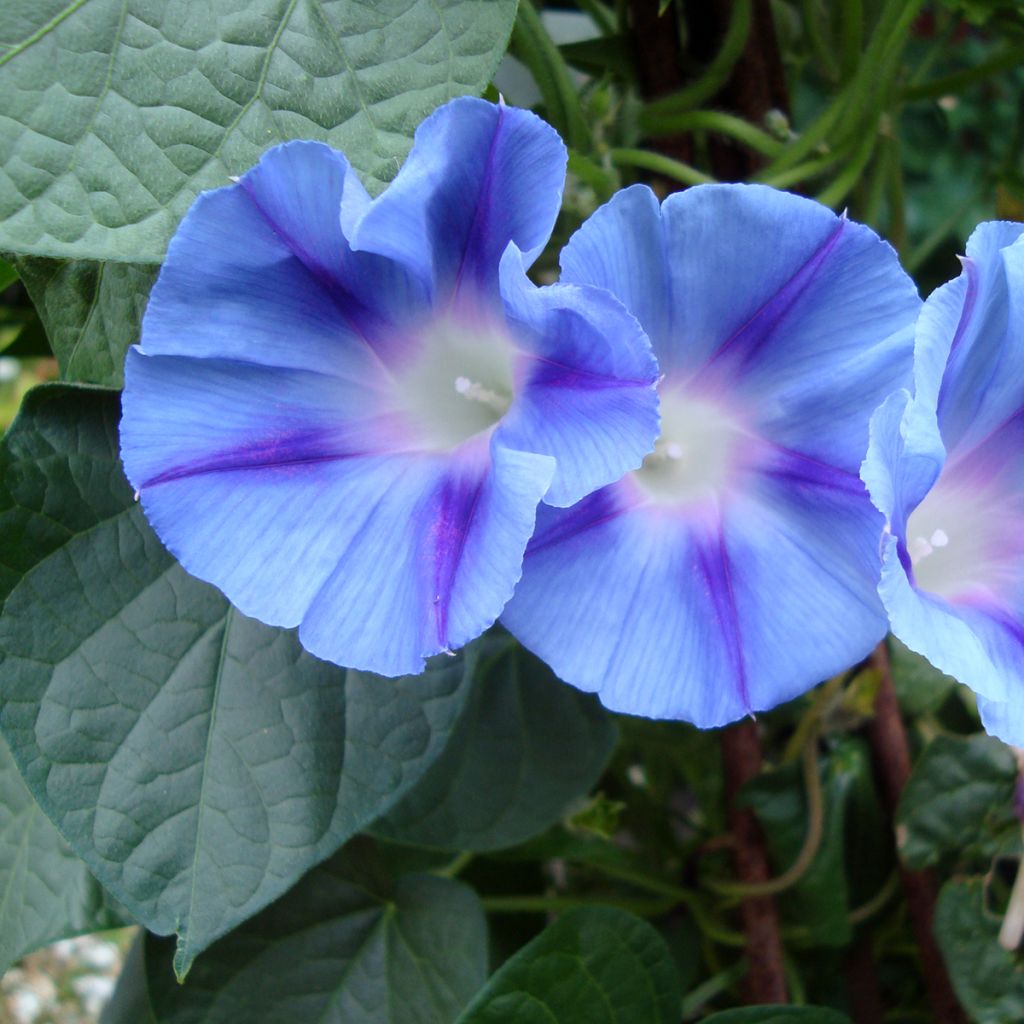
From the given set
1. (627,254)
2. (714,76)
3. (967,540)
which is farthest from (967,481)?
(714,76)

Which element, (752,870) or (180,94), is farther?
(752,870)

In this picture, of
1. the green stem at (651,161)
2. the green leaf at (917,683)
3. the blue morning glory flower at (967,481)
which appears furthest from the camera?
the green leaf at (917,683)

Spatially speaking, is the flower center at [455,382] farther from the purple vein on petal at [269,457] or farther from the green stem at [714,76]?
the green stem at [714,76]

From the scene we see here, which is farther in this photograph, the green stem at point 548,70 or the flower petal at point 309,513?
the green stem at point 548,70

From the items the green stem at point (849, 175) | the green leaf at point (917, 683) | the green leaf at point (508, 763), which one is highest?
the green stem at point (849, 175)

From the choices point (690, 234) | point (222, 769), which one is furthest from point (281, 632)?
point (690, 234)

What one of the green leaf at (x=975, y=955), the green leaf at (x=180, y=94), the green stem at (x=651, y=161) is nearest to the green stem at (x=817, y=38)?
the green stem at (x=651, y=161)

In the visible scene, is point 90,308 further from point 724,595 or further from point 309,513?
point 724,595

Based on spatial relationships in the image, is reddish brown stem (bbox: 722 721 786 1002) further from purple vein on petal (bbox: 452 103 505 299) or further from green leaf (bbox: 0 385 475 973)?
purple vein on petal (bbox: 452 103 505 299)

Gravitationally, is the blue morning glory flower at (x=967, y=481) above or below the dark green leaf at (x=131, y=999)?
above
